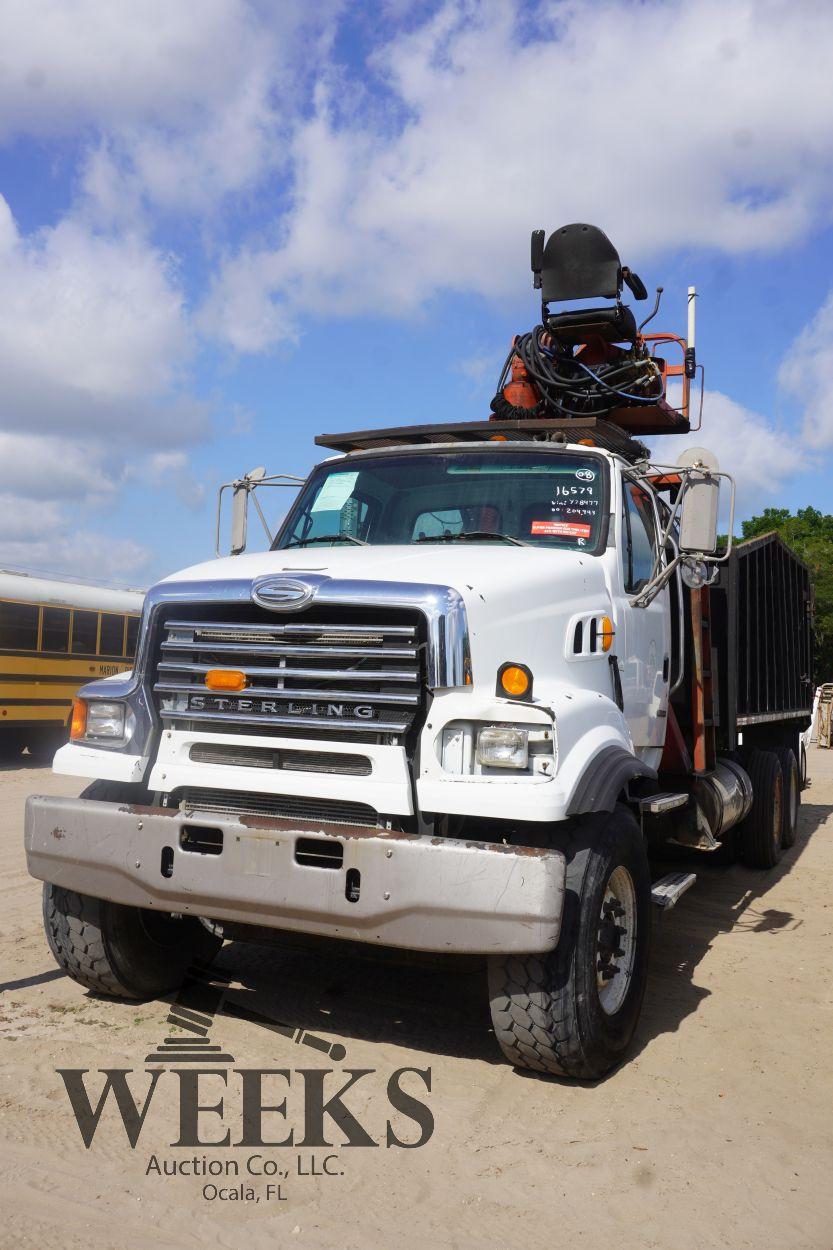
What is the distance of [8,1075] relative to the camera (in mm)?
4031

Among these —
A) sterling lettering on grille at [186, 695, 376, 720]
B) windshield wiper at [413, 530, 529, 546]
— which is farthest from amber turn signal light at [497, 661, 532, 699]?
windshield wiper at [413, 530, 529, 546]

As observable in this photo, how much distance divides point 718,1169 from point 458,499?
10.6ft

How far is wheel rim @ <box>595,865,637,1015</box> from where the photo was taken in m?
4.26

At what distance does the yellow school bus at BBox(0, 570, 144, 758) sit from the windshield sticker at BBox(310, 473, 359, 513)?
9.64 m

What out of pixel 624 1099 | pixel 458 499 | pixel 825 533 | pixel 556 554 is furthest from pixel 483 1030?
pixel 825 533

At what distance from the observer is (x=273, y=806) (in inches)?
167

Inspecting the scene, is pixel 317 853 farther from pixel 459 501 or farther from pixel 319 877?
pixel 459 501

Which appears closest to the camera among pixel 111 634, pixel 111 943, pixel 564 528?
pixel 111 943

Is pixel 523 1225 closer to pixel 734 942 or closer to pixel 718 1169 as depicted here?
pixel 718 1169

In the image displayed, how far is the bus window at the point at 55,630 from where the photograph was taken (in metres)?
16.2

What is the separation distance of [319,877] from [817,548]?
46.1 metres

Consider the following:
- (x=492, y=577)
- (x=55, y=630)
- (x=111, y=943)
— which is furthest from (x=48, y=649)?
(x=492, y=577)

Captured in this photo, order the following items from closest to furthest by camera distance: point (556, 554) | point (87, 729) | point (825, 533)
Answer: point (87, 729)
point (556, 554)
point (825, 533)

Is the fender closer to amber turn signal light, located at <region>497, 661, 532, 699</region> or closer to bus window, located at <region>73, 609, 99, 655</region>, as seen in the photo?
amber turn signal light, located at <region>497, 661, 532, 699</region>
